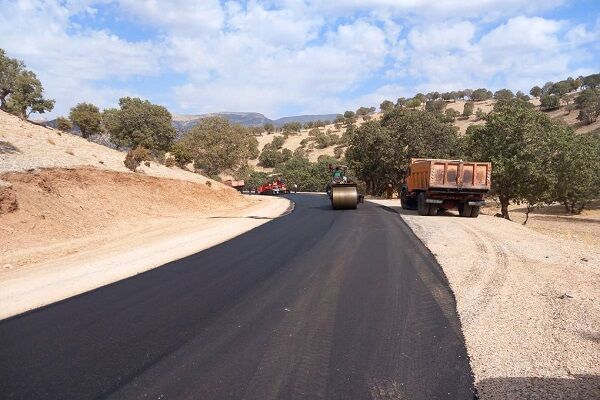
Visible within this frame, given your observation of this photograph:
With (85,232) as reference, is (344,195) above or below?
above

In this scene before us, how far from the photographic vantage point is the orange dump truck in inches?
843

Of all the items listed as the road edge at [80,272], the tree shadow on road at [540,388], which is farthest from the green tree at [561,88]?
the tree shadow on road at [540,388]

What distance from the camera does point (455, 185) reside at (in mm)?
21500

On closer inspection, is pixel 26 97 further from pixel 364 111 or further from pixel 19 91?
pixel 364 111

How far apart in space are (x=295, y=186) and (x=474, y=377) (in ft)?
204

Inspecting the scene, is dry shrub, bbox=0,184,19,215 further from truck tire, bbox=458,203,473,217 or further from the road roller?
truck tire, bbox=458,203,473,217

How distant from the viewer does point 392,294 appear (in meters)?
7.77

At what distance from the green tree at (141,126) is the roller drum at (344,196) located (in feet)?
90.5

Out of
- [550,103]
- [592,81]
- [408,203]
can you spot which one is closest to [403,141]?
[408,203]

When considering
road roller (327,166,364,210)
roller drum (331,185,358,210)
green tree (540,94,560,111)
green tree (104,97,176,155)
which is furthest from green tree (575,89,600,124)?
roller drum (331,185,358,210)

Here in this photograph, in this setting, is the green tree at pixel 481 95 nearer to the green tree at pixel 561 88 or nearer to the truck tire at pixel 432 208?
the green tree at pixel 561 88

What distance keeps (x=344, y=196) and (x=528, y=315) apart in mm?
17773

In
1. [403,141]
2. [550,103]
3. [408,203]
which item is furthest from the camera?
[550,103]

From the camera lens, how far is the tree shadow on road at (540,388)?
172 inches
